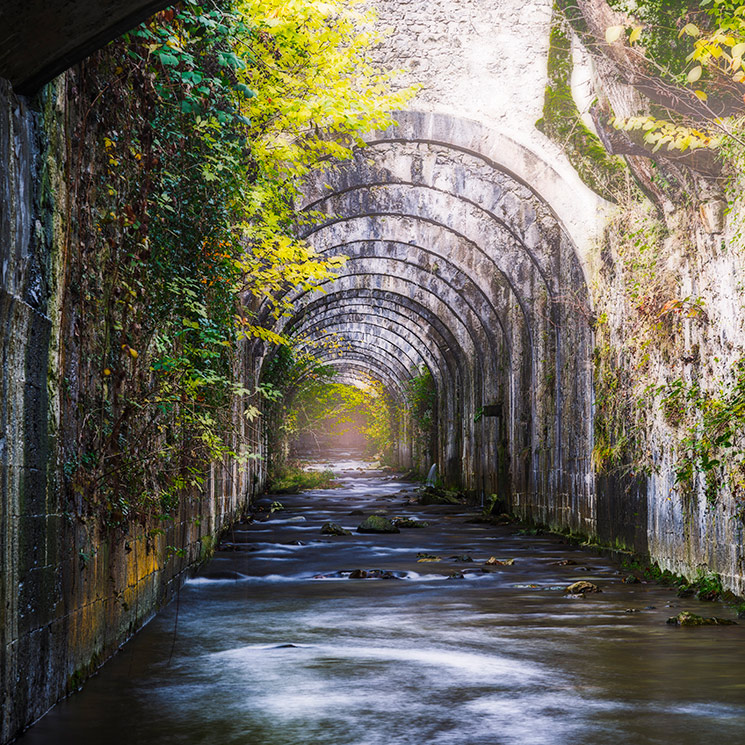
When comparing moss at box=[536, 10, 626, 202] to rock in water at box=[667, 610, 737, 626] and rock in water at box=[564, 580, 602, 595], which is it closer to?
rock in water at box=[564, 580, 602, 595]

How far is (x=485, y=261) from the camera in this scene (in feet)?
60.6

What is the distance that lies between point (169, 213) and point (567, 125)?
24.6 feet

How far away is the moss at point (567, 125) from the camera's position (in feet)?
40.7

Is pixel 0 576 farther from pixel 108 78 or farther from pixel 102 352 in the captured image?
pixel 108 78

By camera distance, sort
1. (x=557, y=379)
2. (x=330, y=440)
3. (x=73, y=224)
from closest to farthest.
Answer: (x=73, y=224)
(x=557, y=379)
(x=330, y=440)

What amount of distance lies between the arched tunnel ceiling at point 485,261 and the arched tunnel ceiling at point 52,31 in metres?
9.33

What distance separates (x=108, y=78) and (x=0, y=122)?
1.88 meters

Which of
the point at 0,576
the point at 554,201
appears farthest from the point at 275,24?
the point at 0,576

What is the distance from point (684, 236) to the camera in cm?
890

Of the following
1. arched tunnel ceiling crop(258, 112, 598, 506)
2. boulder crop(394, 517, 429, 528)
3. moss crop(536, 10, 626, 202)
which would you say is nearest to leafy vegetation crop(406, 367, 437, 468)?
arched tunnel ceiling crop(258, 112, 598, 506)

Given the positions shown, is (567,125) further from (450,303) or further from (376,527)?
(450,303)

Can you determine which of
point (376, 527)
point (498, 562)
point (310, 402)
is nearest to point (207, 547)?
point (498, 562)

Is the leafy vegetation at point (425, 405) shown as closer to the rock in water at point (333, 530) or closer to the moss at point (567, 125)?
the rock in water at point (333, 530)

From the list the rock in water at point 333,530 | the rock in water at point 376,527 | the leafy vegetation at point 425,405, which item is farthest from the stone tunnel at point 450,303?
the leafy vegetation at point 425,405
